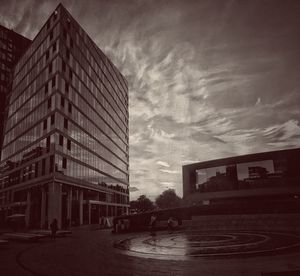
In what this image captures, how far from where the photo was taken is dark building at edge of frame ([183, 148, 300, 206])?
5875cm

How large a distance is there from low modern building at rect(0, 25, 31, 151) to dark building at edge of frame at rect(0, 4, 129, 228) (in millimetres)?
9643

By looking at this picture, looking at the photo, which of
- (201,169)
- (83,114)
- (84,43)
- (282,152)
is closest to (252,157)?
(282,152)

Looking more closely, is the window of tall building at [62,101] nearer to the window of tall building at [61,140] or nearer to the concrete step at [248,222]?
the window of tall building at [61,140]

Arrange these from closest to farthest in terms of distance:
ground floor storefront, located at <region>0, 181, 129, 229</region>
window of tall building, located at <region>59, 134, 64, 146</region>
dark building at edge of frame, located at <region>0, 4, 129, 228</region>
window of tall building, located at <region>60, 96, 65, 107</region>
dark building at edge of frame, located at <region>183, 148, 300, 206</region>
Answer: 1. ground floor storefront, located at <region>0, 181, 129, 229</region>
2. window of tall building, located at <region>59, 134, 64, 146</region>
3. dark building at edge of frame, located at <region>0, 4, 129, 228</region>
4. window of tall building, located at <region>60, 96, 65, 107</region>
5. dark building at edge of frame, located at <region>183, 148, 300, 206</region>

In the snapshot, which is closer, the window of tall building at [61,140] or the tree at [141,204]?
the window of tall building at [61,140]

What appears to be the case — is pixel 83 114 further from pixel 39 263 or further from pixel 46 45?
pixel 39 263

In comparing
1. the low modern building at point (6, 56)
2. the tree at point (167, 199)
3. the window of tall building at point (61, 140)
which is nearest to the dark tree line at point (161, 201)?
the tree at point (167, 199)

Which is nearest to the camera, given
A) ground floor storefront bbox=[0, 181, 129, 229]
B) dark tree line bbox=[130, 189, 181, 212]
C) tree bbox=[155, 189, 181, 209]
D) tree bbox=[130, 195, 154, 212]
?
ground floor storefront bbox=[0, 181, 129, 229]

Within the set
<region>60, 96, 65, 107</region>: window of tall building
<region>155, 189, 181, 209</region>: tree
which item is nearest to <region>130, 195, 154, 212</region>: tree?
<region>155, 189, 181, 209</region>: tree

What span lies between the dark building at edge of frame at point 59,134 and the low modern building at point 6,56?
9.64 metres

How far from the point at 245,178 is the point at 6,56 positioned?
71796 mm

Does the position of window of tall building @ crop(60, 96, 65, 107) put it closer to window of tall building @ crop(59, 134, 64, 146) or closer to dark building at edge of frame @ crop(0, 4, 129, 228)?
dark building at edge of frame @ crop(0, 4, 129, 228)

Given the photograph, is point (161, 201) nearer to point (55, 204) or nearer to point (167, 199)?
point (167, 199)

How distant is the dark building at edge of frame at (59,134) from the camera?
5059cm
